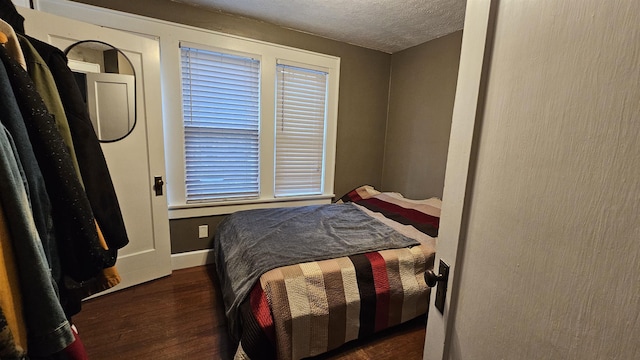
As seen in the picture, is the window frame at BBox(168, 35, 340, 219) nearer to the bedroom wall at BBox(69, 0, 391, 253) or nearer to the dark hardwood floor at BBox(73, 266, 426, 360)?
the bedroom wall at BBox(69, 0, 391, 253)

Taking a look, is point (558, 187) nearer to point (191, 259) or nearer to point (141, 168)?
A: point (141, 168)

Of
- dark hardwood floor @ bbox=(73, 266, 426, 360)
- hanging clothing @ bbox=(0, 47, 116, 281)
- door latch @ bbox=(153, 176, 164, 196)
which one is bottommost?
dark hardwood floor @ bbox=(73, 266, 426, 360)

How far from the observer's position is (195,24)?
7.89ft

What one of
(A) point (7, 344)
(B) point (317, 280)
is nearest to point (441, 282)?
(B) point (317, 280)

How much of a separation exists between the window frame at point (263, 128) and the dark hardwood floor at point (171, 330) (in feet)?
2.55

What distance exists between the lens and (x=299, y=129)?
10.0 feet

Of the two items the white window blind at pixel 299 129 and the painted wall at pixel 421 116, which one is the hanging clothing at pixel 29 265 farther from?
the painted wall at pixel 421 116

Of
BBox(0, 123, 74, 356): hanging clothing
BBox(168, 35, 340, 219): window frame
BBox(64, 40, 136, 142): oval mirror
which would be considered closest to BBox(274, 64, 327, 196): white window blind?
BBox(168, 35, 340, 219): window frame

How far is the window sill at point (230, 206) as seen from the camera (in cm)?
257

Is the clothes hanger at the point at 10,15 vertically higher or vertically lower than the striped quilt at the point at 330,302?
higher

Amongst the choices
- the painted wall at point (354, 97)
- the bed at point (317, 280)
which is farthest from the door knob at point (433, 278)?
the painted wall at point (354, 97)

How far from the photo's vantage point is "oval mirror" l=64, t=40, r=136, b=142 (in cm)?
192

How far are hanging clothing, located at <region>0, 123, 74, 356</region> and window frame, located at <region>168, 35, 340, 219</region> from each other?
203 cm

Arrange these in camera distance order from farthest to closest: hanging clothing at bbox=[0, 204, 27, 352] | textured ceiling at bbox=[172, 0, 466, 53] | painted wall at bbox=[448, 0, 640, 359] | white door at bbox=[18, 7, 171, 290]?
textured ceiling at bbox=[172, 0, 466, 53] < white door at bbox=[18, 7, 171, 290] < hanging clothing at bbox=[0, 204, 27, 352] < painted wall at bbox=[448, 0, 640, 359]
